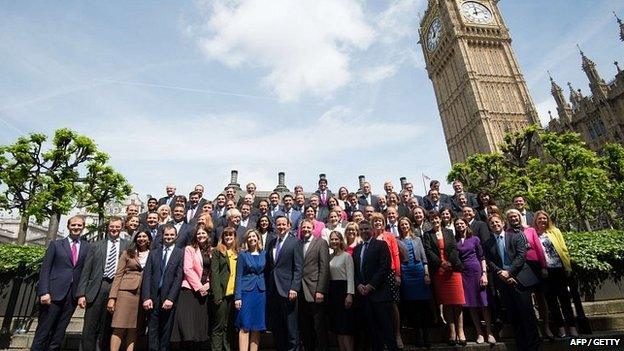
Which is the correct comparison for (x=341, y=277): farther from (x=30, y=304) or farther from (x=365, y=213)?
(x=30, y=304)

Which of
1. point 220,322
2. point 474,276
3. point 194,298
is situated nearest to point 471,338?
point 474,276

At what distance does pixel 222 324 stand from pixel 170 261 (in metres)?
1.15

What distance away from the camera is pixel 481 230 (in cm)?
589

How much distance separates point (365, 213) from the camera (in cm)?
671

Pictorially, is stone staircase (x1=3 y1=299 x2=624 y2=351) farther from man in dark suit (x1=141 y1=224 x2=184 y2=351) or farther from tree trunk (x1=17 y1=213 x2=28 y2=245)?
tree trunk (x1=17 y1=213 x2=28 y2=245)

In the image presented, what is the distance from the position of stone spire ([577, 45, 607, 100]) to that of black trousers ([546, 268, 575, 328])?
46349 mm

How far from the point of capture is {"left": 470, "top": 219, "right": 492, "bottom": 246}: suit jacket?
5781 mm

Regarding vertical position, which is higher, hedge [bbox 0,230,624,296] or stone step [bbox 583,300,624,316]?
hedge [bbox 0,230,624,296]

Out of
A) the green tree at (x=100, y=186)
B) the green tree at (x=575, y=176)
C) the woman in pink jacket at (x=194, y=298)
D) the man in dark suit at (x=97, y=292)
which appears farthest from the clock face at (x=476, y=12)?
the man in dark suit at (x=97, y=292)

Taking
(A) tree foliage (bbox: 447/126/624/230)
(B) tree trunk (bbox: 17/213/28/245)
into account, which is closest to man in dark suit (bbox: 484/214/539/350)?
(A) tree foliage (bbox: 447/126/624/230)

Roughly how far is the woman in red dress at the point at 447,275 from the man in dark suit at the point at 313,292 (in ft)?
5.77

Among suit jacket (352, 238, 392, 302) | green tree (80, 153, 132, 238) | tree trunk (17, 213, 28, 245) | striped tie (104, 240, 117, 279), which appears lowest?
suit jacket (352, 238, 392, 302)

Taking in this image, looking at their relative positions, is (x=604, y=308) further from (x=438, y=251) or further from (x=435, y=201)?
(x=438, y=251)

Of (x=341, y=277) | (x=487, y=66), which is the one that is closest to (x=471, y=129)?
(x=487, y=66)
